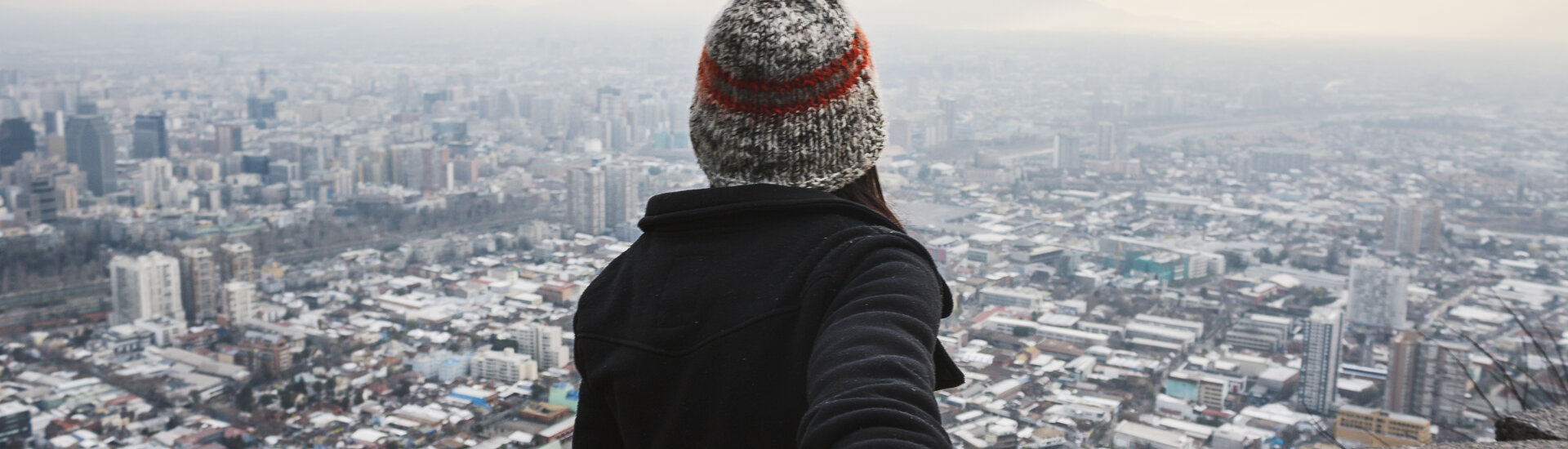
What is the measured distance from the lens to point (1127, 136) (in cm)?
1083

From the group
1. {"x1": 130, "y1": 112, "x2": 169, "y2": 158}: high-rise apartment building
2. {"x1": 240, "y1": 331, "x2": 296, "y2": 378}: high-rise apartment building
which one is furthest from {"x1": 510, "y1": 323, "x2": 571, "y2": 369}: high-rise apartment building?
{"x1": 130, "y1": 112, "x2": 169, "y2": 158}: high-rise apartment building

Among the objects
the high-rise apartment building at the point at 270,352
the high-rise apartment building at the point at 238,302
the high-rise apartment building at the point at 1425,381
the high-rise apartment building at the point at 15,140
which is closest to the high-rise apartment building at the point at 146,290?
the high-rise apartment building at the point at 238,302

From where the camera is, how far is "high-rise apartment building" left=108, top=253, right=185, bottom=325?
7273 millimetres

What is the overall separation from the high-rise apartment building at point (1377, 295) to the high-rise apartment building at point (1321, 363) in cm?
25

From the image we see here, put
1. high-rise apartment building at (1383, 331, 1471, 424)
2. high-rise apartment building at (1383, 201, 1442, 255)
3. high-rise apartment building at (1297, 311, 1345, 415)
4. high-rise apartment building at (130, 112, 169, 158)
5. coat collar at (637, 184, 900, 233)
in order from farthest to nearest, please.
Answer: high-rise apartment building at (130, 112, 169, 158) → high-rise apartment building at (1383, 201, 1442, 255) → high-rise apartment building at (1297, 311, 1345, 415) → high-rise apartment building at (1383, 331, 1471, 424) → coat collar at (637, 184, 900, 233)

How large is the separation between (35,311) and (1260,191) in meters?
8.94

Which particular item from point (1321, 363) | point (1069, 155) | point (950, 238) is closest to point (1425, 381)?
point (1321, 363)

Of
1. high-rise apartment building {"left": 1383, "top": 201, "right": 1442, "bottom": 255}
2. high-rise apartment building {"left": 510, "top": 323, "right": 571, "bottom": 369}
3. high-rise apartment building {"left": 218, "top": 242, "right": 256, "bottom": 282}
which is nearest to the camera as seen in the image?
high-rise apartment building {"left": 510, "top": 323, "right": 571, "bottom": 369}

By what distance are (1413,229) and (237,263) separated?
313 inches

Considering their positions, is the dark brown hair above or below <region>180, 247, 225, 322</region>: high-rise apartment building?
above

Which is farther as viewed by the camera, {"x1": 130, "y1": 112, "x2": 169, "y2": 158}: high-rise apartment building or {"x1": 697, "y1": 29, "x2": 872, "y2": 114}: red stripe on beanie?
{"x1": 130, "y1": 112, "x2": 169, "y2": 158}: high-rise apartment building

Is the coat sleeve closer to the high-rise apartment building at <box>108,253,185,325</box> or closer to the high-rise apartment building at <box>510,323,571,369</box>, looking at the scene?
the high-rise apartment building at <box>510,323,571,369</box>

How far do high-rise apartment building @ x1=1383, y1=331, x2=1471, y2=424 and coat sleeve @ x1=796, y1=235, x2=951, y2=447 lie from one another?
350cm

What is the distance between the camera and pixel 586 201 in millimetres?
8422
